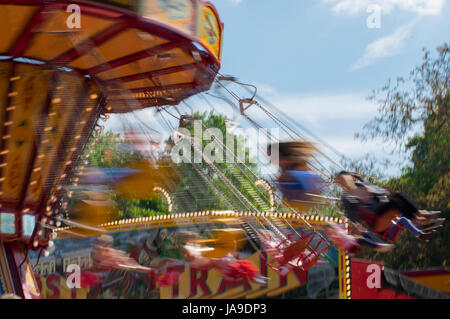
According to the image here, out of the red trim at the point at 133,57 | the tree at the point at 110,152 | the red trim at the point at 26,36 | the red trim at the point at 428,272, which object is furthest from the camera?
the red trim at the point at 428,272

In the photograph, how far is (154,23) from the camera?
3340 millimetres

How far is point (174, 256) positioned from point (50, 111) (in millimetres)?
5238

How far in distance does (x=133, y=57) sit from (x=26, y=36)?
1042 mm

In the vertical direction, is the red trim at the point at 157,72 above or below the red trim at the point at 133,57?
below

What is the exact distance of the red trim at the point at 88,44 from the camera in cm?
356

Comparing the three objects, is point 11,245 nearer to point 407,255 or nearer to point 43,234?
point 43,234

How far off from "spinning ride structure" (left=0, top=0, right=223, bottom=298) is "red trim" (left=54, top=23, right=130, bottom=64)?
1 cm

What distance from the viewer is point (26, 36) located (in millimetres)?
3643

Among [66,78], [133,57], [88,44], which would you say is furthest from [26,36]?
[133,57]

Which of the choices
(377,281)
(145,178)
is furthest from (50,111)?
(377,281)

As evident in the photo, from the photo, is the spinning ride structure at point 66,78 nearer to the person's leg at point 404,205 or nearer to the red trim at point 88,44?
the red trim at point 88,44

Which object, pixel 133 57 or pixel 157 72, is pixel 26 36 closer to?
pixel 133 57

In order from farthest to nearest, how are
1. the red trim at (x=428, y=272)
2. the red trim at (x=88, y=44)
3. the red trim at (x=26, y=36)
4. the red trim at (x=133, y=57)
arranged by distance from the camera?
the red trim at (x=428, y=272) < the red trim at (x=133, y=57) < the red trim at (x=88, y=44) < the red trim at (x=26, y=36)

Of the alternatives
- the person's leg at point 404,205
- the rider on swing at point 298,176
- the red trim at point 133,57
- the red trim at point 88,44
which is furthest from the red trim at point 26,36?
the person's leg at point 404,205
